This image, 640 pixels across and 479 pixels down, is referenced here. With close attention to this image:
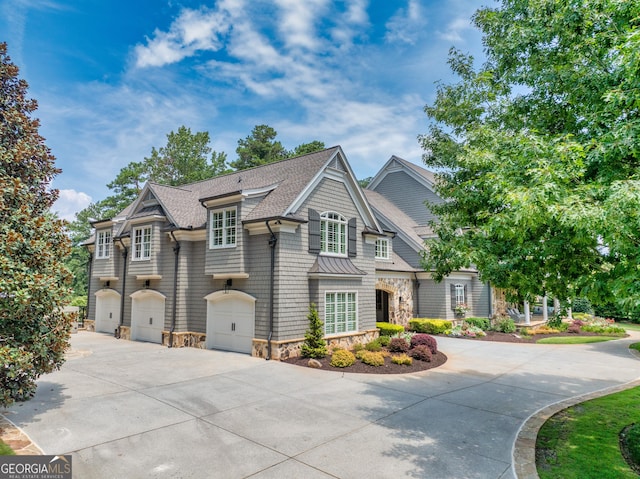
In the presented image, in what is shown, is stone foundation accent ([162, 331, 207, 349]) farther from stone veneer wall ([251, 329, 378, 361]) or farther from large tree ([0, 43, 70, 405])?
large tree ([0, 43, 70, 405])

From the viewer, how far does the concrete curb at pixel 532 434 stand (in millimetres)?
5792

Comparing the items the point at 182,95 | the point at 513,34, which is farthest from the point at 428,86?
the point at 182,95

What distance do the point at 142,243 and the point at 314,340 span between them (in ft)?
34.2

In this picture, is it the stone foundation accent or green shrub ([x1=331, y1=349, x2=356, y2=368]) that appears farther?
the stone foundation accent

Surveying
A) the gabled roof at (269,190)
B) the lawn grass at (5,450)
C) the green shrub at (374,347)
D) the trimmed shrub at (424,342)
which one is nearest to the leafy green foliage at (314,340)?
the green shrub at (374,347)

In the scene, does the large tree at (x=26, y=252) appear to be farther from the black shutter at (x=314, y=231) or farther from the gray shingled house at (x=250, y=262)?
the black shutter at (x=314, y=231)

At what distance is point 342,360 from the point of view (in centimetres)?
1306

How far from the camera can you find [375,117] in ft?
59.1

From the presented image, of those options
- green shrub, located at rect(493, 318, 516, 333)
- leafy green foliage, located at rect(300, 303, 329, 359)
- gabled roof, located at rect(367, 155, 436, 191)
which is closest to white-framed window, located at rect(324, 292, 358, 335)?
leafy green foliage, located at rect(300, 303, 329, 359)

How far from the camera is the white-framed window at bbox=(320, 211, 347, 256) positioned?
16469mm

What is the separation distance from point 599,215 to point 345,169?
13549 mm

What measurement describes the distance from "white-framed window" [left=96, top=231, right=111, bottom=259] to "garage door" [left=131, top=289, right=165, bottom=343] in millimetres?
4031

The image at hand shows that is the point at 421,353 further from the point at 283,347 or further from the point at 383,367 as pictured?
the point at 283,347

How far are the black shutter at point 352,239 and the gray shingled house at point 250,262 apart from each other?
0.05m
